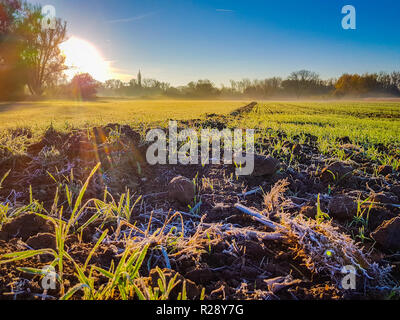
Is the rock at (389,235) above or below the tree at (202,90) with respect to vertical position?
below

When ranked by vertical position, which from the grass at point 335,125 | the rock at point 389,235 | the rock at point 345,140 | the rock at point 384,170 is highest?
the grass at point 335,125

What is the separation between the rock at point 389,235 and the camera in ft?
3.81

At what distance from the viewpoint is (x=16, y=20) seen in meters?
19.3

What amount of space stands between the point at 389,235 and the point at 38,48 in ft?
89.9

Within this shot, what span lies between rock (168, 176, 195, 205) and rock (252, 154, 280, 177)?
0.67 metres

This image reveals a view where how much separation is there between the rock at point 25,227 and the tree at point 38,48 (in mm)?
24951

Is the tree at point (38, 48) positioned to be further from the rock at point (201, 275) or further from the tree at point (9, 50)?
the rock at point (201, 275)

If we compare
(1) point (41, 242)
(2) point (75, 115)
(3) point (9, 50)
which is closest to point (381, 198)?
(1) point (41, 242)

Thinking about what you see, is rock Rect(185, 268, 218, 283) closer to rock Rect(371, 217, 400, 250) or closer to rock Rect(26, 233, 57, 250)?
rock Rect(26, 233, 57, 250)

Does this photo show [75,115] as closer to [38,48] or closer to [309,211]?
[309,211]

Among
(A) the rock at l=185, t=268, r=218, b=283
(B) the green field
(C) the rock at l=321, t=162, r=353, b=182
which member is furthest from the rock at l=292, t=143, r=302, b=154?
(A) the rock at l=185, t=268, r=218, b=283

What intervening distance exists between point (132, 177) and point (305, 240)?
4.39 feet

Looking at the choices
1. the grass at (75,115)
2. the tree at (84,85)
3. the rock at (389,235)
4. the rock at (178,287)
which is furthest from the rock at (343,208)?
the tree at (84,85)

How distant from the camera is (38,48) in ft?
70.3
